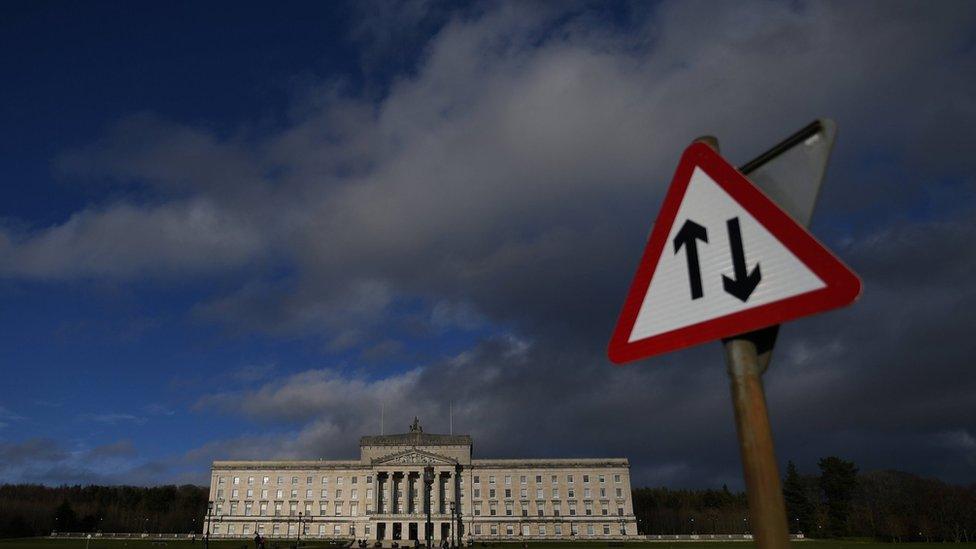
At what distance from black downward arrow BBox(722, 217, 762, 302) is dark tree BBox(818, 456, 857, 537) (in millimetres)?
134237

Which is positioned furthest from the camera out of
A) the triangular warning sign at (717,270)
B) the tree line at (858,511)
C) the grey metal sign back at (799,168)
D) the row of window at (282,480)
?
the row of window at (282,480)

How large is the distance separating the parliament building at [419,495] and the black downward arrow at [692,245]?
357 feet

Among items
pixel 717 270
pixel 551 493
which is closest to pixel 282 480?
pixel 551 493

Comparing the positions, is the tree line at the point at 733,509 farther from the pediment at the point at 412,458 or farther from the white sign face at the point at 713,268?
the white sign face at the point at 713,268

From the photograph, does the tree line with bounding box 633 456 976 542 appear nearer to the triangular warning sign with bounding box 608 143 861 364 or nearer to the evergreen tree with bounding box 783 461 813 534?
the evergreen tree with bounding box 783 461 813 534

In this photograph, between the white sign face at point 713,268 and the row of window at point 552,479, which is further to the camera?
the row of window at point 552,479

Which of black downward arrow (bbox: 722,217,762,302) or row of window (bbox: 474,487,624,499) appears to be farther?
row of window (bbox: 474,487,624,499)

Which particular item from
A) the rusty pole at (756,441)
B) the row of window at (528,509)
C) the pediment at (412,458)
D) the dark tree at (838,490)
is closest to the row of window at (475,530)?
the row of window at (528,509)

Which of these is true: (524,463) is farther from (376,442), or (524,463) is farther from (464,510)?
(376,442)

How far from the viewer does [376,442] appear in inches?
4648

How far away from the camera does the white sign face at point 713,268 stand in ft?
8.94

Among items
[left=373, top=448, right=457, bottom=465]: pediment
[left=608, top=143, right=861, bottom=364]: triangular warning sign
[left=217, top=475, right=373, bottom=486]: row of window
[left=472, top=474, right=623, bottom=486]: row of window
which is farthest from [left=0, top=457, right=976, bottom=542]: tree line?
[left=608, top=143, right=861, bottom=364]: triangular warning sign

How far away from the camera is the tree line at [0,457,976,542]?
107500 millimetres

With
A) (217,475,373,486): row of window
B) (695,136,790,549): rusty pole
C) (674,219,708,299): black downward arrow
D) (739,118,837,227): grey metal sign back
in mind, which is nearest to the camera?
(695,136,790,549): rusty pole
